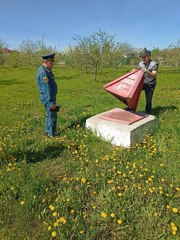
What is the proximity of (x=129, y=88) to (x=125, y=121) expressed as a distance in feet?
2.95

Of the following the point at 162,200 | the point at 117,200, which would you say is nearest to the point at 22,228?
the point at 117,200

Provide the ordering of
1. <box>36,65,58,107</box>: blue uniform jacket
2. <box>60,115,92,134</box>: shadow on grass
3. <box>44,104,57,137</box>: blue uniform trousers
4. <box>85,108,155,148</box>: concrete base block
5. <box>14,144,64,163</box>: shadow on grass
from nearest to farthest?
<box>14,144,64,163</box>: shadow on grass, <box>85,108,155,148</box>: concrete base block, <box>36,65,58,107</box>: blue uniform jacket, <box>44,104,57,137</box>: blue uniform trousers, <box>60,115,92,134</box>: shadow on grass

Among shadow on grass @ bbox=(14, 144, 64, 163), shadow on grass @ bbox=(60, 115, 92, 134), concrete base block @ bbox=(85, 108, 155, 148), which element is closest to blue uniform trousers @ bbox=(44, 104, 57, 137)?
shadow on grass @ bbox=(60, 115, 92, 134)

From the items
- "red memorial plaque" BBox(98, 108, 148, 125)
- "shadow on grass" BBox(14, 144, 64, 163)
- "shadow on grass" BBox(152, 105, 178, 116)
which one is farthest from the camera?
"shadow on grass" BBox(152, 105, 178, 116)

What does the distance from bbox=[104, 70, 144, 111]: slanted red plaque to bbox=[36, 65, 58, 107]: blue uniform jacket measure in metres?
1.47

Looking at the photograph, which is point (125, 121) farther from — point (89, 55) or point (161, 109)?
point (89, 55)

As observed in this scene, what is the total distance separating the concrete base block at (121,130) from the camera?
5.27 meters

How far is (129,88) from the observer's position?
5.88 metres

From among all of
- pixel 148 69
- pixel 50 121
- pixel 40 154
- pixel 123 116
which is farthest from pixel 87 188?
pixel 148 69

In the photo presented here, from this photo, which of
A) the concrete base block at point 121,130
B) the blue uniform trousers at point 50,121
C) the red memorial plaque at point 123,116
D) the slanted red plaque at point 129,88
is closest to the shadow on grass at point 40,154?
the blue uniform trousers at point 50,121

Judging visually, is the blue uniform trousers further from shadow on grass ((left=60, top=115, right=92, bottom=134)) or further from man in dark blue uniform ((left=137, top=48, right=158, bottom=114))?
man in dark blue uniform ((left=137, top=48, right=158, bottom=114))

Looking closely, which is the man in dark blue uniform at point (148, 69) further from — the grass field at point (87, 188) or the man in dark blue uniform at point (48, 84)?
the man in dark blue uniform at point (48, 84)

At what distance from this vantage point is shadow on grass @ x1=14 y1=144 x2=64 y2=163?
15.6 feet

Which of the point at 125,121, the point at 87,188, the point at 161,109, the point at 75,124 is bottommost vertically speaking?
the point at 87,188
